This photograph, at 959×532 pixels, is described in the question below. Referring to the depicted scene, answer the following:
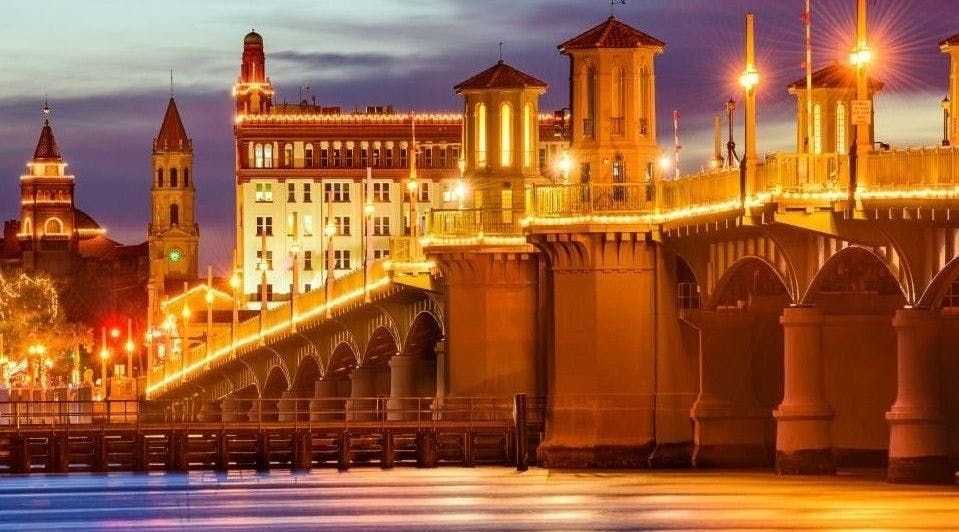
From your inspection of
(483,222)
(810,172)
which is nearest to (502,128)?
(483,222)

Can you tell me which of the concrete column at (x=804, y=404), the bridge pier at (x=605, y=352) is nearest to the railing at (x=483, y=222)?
the bridge pier at (x=605, y=352)

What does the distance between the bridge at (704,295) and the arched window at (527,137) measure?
1.67ft

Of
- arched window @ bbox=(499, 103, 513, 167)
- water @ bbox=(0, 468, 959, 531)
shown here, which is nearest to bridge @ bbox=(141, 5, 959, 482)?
arched window @ bbox=(499, 103, 513, 167)

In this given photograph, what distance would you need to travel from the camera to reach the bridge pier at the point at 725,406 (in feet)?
347

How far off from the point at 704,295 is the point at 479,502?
12.0 metres

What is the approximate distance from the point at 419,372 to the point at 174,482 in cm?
Result: 3593

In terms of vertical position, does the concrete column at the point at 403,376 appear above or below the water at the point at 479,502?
above

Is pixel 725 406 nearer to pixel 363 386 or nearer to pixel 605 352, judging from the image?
pixel 605 352

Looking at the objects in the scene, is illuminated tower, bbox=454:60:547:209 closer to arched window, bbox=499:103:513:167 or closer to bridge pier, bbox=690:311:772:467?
arched window, bbox=499:103:513:167

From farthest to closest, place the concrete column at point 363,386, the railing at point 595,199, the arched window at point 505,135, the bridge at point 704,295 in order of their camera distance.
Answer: the concrete column at point 363,386
the arched window at point 505,135
the railing at point 595,199
the bridge at point 704,295

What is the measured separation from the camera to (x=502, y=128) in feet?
392

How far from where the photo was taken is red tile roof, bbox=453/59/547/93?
119000mm

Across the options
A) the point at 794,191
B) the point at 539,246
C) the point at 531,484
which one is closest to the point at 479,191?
the point at 539,246

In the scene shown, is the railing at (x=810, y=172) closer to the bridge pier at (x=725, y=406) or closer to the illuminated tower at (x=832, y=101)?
the bridge pier at (x=725, y=406)
